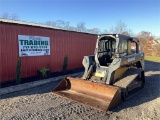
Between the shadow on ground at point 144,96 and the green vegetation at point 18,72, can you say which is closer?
the shadow on ground at point 144,96

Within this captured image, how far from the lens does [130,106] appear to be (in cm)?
584

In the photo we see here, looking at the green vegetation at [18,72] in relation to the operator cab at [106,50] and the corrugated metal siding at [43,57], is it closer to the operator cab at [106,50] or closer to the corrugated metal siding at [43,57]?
the corrugated metal siding at [43,57]

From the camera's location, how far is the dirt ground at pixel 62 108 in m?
4.98

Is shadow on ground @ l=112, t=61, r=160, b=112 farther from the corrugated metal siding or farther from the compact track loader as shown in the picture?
the corrugated metal siding

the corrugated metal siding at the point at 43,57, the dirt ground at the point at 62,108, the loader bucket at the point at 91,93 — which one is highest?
the corrugated metal siding at the point at 43,57

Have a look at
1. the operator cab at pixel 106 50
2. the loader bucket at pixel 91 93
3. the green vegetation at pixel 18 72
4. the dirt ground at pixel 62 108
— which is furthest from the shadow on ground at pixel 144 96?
the green vegetation at pixel 18 72

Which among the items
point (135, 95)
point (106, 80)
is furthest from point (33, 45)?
point (135, 95)

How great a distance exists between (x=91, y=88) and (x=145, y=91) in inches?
113

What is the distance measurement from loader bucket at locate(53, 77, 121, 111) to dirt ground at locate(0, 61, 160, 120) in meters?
0.21

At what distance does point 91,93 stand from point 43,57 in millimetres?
4848

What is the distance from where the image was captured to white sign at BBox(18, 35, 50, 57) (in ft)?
29.3

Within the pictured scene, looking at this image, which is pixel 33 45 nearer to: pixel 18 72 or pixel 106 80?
pixel 18 72

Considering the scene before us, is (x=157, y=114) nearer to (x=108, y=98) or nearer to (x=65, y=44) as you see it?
(x=108, y=98)

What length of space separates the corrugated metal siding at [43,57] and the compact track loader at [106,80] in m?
3.02
